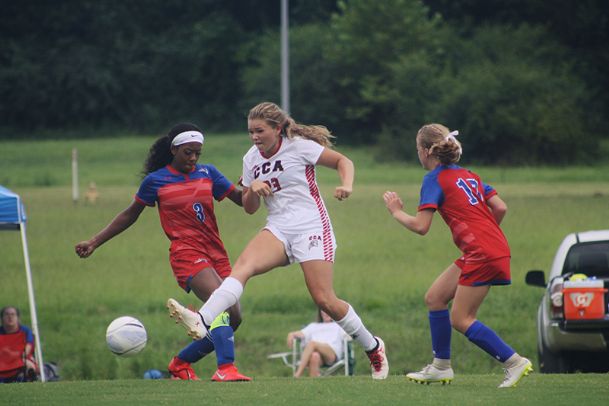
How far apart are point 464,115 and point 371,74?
1192 centimetres

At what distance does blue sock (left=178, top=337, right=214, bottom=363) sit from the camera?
9.83 meters

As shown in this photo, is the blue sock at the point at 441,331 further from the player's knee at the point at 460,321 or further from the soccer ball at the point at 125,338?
the soccer ball at the point at 125,338

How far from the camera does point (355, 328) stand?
9203mm

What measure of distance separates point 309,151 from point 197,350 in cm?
190

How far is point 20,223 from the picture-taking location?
1368 centimetres

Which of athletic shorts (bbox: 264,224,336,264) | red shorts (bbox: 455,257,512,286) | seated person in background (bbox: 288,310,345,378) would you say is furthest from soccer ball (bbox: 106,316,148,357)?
seated person in background (bbox: 288,310,345,378)

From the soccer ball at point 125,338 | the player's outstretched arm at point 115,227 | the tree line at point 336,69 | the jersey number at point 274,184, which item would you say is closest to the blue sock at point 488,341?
the jersey number at point 274,184

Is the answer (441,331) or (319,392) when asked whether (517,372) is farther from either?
(319,392)

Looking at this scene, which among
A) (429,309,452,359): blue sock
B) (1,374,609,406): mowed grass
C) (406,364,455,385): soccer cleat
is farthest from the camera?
(406,364,455,385): soccer cleat

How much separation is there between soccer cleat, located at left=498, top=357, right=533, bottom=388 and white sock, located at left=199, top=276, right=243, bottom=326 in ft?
6.30

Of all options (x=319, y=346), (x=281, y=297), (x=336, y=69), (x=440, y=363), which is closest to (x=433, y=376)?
(x=440, y=363)

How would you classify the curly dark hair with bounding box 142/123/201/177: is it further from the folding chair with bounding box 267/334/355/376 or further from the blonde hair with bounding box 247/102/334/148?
the folding chair with bounding box 267/334/355/376

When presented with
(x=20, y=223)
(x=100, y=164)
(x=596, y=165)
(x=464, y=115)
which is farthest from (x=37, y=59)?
(x=20, y=223)

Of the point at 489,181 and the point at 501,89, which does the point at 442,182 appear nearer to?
the point at 489,181
